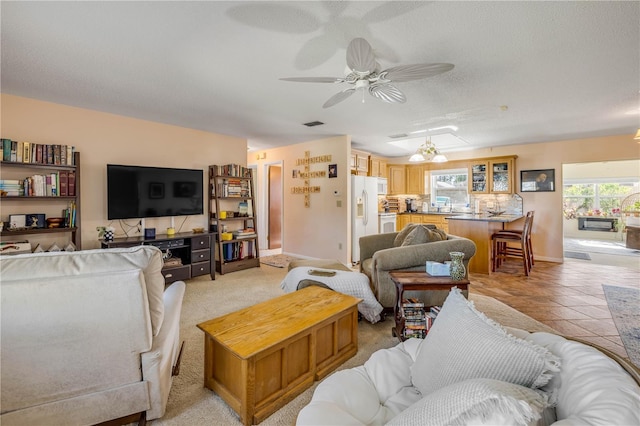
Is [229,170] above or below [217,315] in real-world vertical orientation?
above

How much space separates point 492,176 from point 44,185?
754cm

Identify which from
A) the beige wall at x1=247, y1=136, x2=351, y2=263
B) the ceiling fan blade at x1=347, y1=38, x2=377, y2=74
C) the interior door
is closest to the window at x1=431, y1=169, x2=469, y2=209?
the beige wall at x1=247, y1=136, x2=351, y2=263

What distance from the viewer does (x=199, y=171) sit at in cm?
443

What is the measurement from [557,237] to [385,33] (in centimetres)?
576

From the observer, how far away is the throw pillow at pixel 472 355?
82 cm

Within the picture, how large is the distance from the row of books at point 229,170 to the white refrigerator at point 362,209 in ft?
6.56

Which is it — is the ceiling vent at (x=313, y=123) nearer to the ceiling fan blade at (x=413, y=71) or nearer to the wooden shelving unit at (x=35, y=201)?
the ceiling fan blade at (x=413, y=71)

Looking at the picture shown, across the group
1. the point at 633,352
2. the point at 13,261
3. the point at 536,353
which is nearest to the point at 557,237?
the point at 633,352

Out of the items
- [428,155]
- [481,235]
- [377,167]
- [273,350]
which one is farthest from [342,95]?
[377,167]

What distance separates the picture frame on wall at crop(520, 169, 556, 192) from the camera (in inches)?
217

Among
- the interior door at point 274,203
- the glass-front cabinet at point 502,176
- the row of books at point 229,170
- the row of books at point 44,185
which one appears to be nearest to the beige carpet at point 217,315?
the row of books at point 229,170

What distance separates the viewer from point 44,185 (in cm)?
316

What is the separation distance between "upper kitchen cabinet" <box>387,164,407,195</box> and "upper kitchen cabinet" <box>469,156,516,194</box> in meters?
1.56

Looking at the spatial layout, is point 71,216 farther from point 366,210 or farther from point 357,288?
point 366,210
